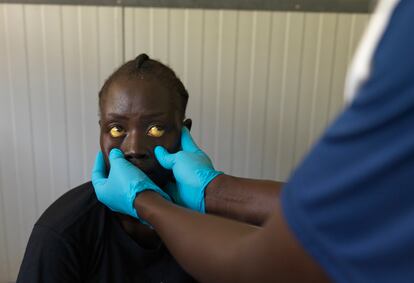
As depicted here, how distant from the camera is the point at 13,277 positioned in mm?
1855

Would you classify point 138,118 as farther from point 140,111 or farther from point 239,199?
point 239,199

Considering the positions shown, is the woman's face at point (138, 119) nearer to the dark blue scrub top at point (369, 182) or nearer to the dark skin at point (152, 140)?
the dark skin at point (152, 140)

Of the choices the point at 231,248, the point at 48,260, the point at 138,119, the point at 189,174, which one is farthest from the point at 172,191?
the point at 231,248

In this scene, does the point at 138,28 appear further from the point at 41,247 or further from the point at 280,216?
the point at 280,216

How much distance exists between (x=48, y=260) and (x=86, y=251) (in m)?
0.09

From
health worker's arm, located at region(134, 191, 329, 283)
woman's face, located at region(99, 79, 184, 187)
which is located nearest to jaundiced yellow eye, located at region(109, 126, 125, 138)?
woman's face, located at region(99, 79, 184, 187)

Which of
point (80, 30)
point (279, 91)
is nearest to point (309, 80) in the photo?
point (279, 91)

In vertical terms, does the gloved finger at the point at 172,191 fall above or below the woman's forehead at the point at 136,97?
below

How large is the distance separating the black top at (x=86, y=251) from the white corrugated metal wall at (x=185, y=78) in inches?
25.8

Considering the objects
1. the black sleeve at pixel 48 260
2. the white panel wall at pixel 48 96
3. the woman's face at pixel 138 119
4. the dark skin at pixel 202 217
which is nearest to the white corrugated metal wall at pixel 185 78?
the white panel wall at pixel 48 96

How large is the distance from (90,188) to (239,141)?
721 mm

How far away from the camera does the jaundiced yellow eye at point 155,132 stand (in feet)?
3.24

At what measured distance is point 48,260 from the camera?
2.99ft

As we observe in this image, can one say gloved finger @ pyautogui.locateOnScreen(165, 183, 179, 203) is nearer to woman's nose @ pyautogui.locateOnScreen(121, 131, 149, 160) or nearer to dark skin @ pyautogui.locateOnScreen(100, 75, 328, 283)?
dark skin @ pyautogui.locateOnScreen(100, 75, 328, 283)
